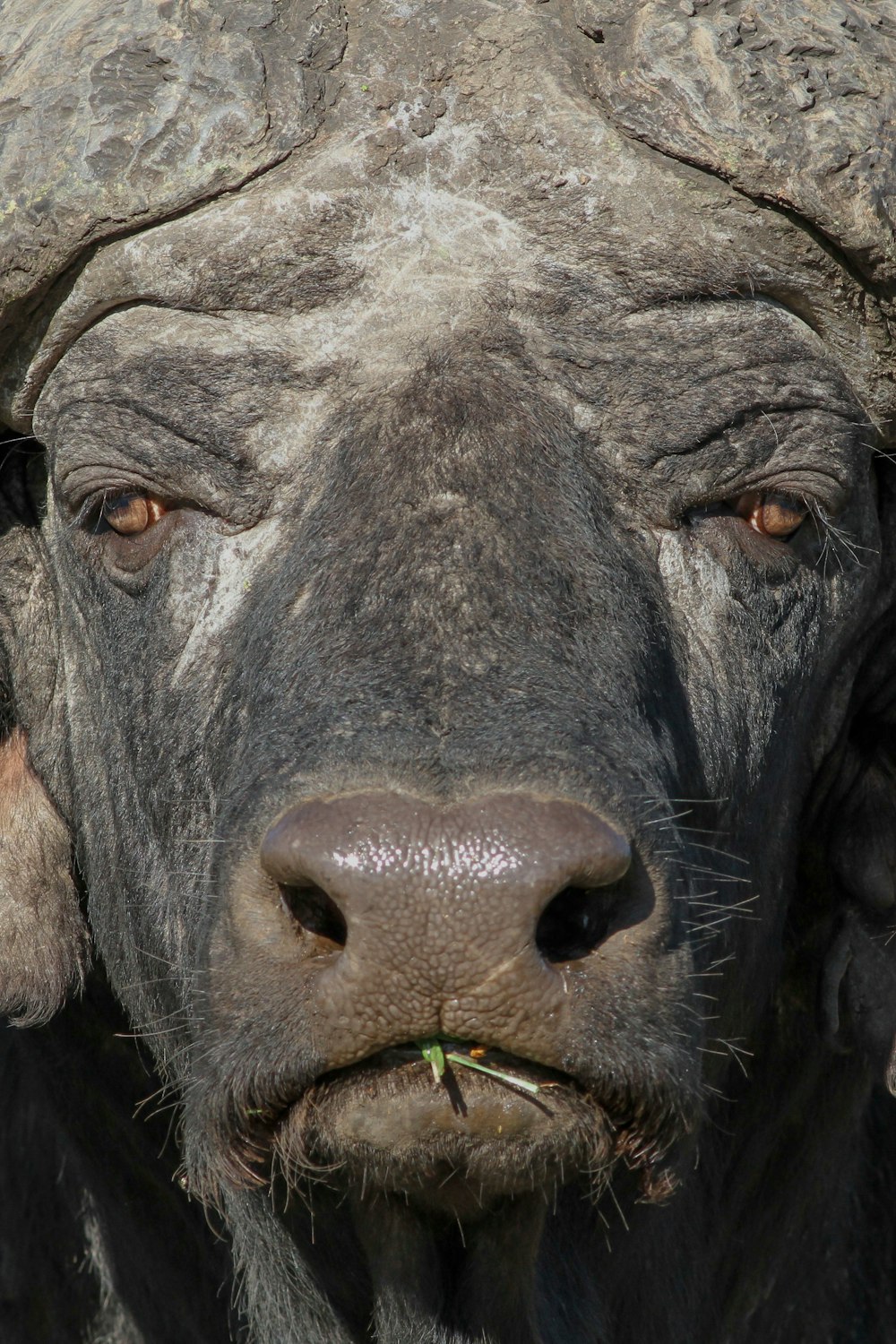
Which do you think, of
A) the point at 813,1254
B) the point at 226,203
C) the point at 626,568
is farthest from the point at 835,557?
the point at 813,1254

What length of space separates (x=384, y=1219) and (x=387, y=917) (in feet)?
4.28

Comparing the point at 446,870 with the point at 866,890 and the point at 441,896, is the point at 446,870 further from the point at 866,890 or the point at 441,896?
the point at 866,890

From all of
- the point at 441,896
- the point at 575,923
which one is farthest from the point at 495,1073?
the point at 441,896

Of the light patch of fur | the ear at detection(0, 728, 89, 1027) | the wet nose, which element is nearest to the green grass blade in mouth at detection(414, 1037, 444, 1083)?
the wet nose

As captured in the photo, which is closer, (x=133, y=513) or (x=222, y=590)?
(x=222, y=590)

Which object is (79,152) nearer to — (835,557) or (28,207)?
(28,207)

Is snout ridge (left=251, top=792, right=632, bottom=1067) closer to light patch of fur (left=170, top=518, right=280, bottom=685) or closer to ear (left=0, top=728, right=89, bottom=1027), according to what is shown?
light patch of fur (left=170, top=518, right=280, bottom=685)

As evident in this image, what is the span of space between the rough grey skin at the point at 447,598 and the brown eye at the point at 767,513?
15mm

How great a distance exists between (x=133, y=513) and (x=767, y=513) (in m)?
1.54

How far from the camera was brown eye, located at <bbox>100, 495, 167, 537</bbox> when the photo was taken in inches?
154

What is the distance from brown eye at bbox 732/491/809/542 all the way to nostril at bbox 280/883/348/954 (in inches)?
60.5

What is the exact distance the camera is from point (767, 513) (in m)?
3.90

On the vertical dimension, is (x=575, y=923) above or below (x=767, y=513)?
above

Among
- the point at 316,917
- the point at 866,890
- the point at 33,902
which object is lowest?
the point at 866,890
